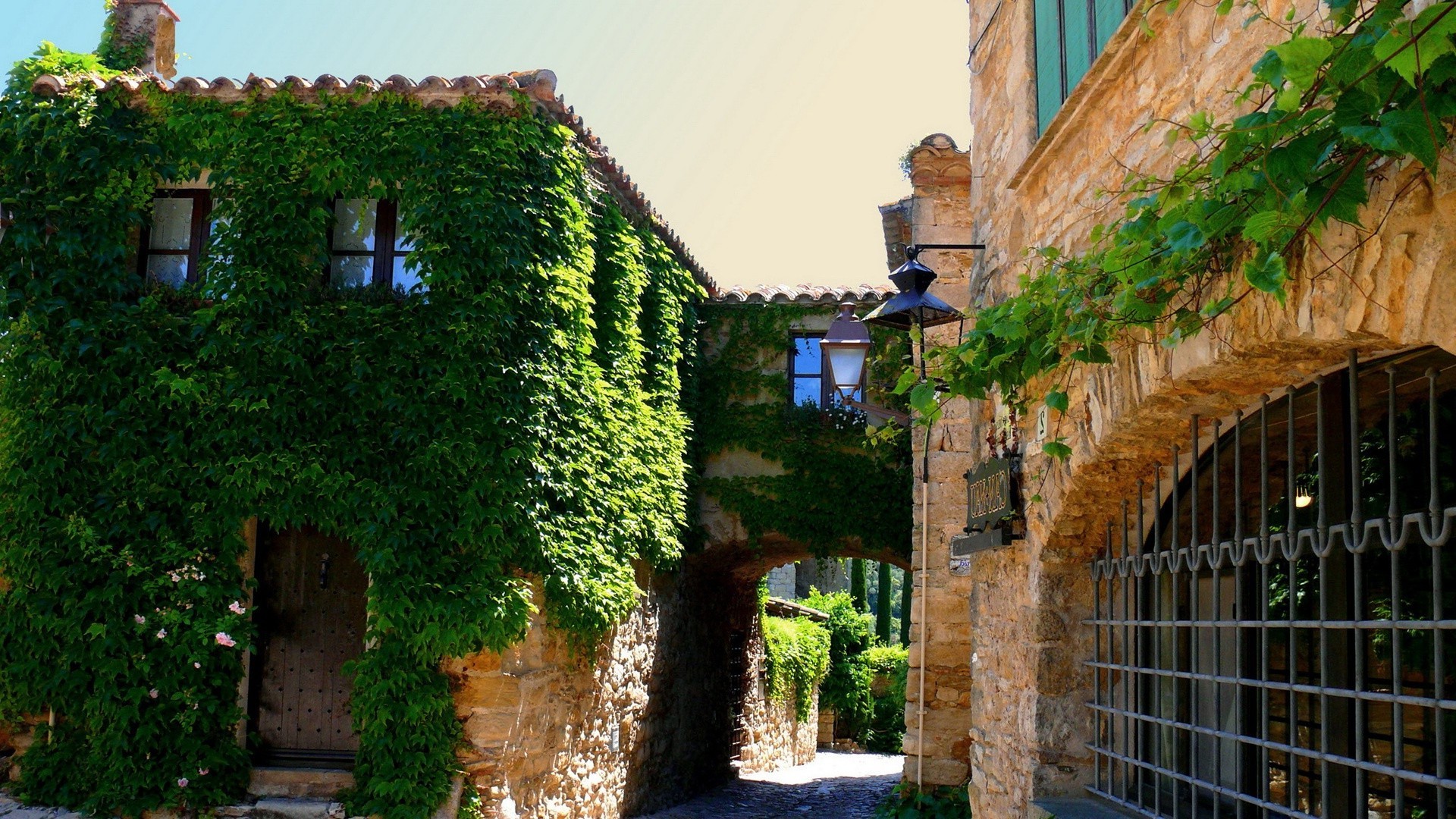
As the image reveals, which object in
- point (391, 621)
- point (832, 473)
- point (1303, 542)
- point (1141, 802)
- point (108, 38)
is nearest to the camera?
point (1303, 542)

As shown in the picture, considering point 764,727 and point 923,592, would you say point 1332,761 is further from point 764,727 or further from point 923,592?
point 764,727

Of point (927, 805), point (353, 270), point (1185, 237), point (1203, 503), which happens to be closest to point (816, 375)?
point (353, 270)

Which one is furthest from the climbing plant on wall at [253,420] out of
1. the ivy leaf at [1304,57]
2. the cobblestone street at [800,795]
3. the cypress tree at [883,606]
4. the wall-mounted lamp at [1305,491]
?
the cypress tree at [883,606]

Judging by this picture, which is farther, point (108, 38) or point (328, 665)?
point (108, 38)

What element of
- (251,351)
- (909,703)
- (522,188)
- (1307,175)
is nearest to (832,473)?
(909,703)

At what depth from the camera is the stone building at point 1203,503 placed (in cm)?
272

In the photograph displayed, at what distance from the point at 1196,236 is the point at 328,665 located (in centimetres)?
773

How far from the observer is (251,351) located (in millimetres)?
8305

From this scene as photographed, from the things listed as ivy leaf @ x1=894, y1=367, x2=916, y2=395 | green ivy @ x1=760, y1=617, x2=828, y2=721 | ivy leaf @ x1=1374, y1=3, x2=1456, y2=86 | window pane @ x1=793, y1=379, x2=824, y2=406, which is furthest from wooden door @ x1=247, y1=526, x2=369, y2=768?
ivy leaf @ x1=1374, y1=3, x2=1456, y2=86

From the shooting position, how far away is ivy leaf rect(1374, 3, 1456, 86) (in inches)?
72.5

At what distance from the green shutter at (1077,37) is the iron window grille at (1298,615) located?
4.84 ft

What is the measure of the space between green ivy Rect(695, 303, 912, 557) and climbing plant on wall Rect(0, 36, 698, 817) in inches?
137

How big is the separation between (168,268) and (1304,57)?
8.61 metres

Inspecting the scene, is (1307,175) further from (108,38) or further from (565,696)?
(108,38)
